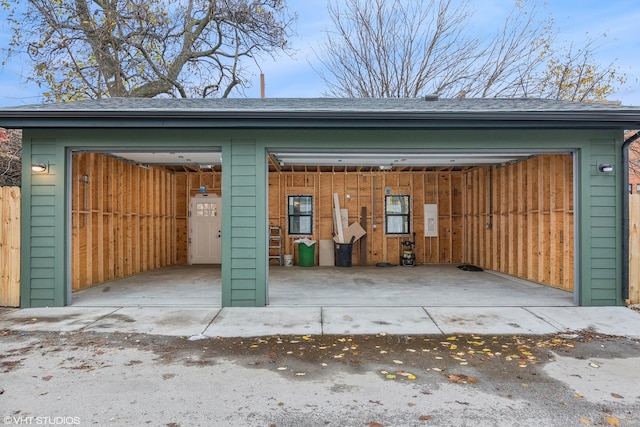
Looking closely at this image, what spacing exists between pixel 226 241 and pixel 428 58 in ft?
42.1

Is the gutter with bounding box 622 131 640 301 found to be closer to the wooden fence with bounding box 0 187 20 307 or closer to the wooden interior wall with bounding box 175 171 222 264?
the wooden fence with bounding box 0 187 20 307

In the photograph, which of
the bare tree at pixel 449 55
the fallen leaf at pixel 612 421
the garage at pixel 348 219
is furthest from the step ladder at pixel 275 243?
the fallen leaf at pixel 612 421

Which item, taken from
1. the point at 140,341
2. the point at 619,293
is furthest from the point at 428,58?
the point at 140,341

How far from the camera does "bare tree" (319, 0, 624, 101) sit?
14.3 metres

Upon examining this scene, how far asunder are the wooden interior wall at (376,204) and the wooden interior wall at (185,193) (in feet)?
6.17

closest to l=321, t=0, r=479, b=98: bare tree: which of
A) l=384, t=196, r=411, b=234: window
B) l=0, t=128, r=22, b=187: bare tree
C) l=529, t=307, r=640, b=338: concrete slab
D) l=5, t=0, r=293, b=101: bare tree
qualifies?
l=5, t=0, r=293, b=101: bare tree

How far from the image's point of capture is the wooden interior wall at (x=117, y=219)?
761cm

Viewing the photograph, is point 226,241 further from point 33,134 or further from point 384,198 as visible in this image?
point 384,198

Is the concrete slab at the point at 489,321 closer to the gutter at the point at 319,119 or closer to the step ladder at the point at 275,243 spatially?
the gutter at the point at 319,119

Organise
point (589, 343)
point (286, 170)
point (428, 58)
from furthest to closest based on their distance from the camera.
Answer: point (428, 58)
point (286, 170)
point (589, 343)

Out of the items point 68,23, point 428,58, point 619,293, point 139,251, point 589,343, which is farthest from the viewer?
point 428,58

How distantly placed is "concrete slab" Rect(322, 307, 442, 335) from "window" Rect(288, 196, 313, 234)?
643 cm

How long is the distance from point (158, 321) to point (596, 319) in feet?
19.1

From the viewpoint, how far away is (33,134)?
233 inches
